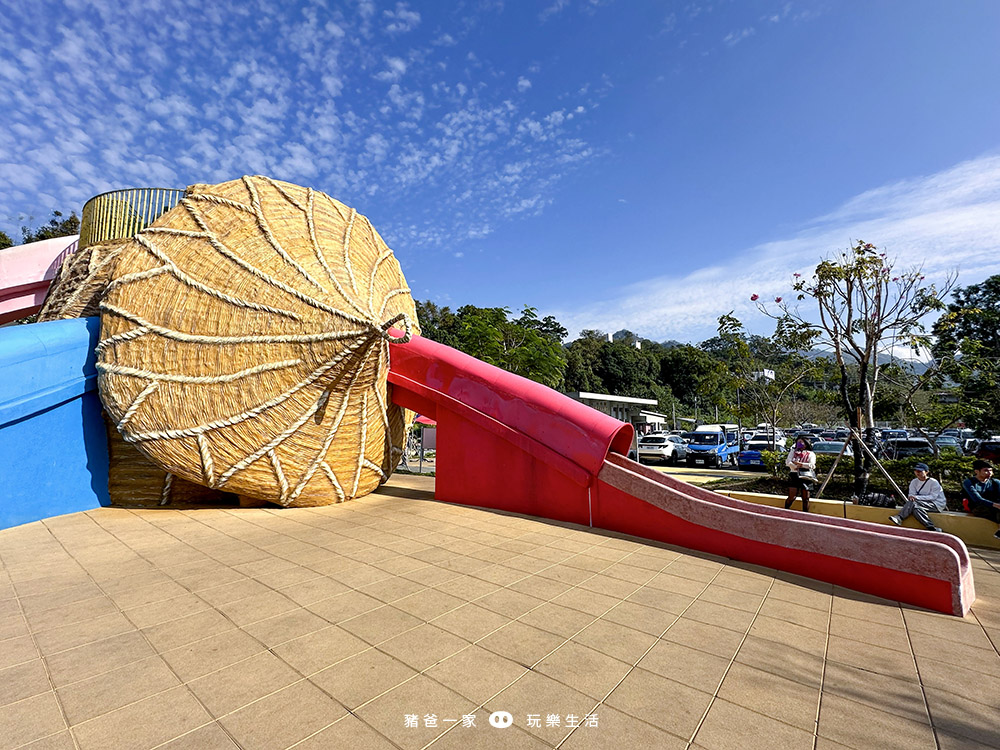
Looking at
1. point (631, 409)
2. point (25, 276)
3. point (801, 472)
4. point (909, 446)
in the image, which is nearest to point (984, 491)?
point (801, 472)

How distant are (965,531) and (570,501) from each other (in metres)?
4.89

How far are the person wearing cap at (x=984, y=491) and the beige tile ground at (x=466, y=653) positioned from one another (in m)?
0.93

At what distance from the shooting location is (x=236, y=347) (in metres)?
5.78

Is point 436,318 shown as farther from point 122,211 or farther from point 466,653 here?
point 466,653

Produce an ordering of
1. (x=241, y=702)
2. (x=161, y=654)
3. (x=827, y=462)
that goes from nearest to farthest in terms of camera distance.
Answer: (x=241, y=702), (x=161, y=654), (x=827, y=462)

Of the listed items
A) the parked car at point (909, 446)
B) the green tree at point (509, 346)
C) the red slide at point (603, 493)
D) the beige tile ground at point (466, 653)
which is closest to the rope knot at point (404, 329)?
the red slide at point (603, 493)

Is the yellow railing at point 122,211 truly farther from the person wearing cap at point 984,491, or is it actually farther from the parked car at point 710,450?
the parked car at point 710,450

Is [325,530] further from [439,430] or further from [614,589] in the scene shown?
[614,589]

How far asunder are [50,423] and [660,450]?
57.3 ft

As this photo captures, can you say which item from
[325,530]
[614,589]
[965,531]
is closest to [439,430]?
[325,530]

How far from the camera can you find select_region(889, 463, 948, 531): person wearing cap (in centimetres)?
580

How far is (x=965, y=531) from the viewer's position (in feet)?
19.4

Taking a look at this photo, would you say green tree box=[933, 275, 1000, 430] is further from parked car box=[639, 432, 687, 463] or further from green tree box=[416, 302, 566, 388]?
green tree box=[416, 302, 566, 388]

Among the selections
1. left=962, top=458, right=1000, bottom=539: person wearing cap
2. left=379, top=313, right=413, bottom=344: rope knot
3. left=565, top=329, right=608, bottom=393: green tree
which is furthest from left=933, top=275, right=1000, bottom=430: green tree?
left=565, top=329, right=608, bottom=393: green tree
